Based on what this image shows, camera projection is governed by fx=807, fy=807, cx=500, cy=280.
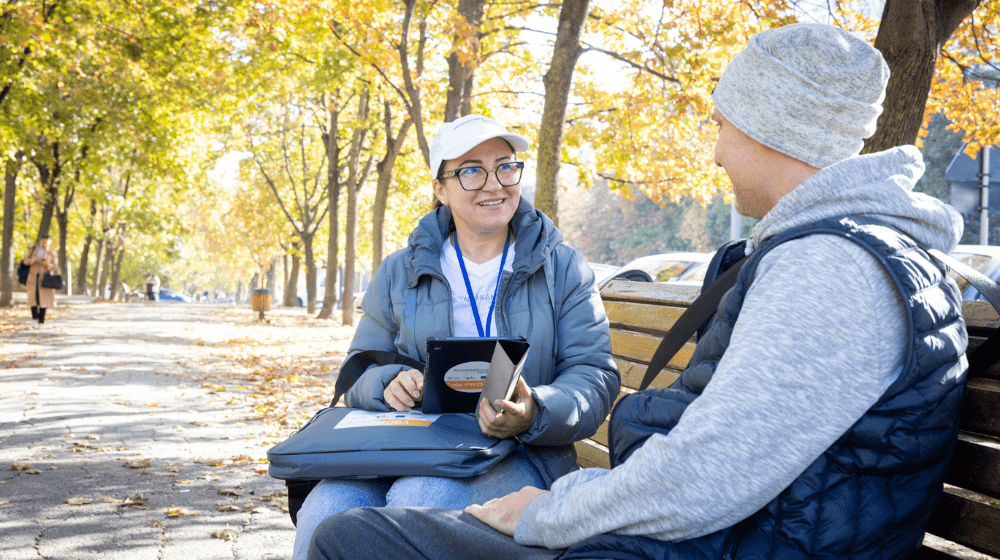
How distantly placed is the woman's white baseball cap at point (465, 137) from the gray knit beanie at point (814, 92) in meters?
1.16

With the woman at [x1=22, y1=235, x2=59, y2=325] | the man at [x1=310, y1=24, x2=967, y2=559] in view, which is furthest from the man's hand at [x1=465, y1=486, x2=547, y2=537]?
the woman at [x1=22, y1=235, x2=59, y2=325]

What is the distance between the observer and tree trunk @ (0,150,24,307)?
19.0 m

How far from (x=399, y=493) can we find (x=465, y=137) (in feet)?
4.03

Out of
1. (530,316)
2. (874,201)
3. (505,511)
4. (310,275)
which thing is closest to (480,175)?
(530,316)

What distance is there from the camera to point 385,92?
1418 cm

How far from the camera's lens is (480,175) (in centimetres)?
280

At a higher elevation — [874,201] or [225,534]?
[874,201]

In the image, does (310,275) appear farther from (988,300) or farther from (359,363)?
(988,300)

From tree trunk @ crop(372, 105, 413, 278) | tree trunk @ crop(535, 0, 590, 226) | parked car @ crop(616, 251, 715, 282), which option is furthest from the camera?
tree trunk @ crop(372, 105, 413, 278)

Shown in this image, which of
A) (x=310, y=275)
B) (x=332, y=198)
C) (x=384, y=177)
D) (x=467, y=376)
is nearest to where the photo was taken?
(x=467, y=376)

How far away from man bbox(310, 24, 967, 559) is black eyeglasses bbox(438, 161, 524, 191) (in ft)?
3.95

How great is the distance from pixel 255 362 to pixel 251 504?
7610mm

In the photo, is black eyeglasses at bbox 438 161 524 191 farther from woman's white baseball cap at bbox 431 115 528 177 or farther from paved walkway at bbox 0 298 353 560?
paved walkway at bbox 0 298 353 560

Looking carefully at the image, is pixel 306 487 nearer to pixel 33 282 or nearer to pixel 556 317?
pixel 556 317
